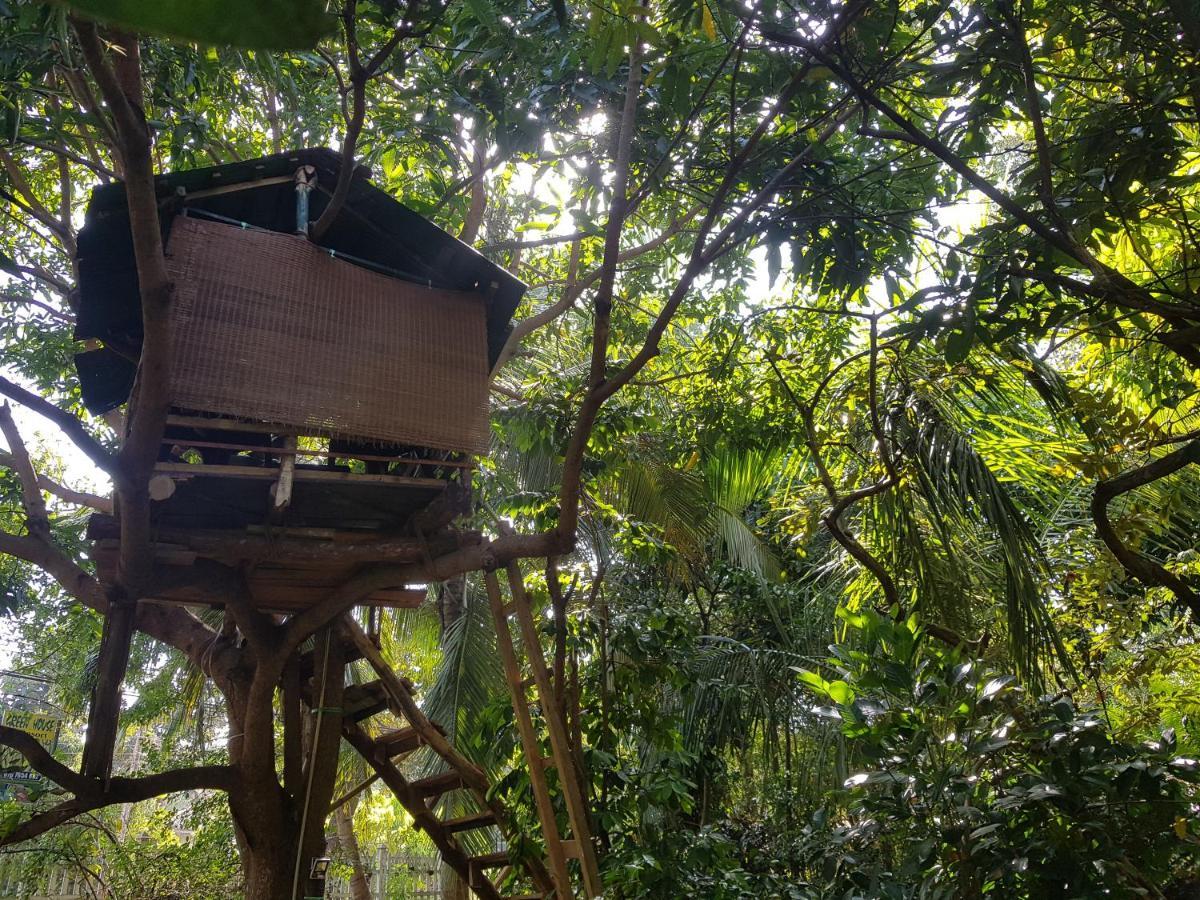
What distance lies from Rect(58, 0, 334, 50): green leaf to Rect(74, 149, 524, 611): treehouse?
10.4 ft

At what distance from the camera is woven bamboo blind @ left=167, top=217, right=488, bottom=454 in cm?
338

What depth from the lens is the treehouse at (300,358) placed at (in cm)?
344

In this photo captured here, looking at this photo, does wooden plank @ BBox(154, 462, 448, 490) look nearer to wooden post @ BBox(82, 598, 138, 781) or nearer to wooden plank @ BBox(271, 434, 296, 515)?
wooden plank @ BBox(271, 434, 296, 515)

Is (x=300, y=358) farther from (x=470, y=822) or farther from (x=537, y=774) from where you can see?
(x=470, y=822)

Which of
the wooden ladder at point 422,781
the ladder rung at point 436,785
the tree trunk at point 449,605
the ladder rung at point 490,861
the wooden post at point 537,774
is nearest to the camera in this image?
the wooden post at point 537,774

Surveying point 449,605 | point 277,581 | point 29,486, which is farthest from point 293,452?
point 449,605

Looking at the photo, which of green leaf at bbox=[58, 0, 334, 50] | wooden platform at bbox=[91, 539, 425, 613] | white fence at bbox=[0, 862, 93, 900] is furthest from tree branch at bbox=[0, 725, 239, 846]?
white fence at bbox=[0, 862, 93, 900]

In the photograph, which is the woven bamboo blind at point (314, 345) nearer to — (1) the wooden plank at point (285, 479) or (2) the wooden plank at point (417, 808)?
(1) the wooden plank at point (285, 479)

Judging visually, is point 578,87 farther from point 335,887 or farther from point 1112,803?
point 335,887

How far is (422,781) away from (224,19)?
5592 millimetres

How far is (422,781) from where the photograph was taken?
5418 millimetres

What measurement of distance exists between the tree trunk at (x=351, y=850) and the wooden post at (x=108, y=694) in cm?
601

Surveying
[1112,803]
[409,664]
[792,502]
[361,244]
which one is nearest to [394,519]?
[361,244]

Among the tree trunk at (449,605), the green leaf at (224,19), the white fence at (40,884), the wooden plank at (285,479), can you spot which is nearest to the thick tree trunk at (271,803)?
the wooden plank at (285,479)
